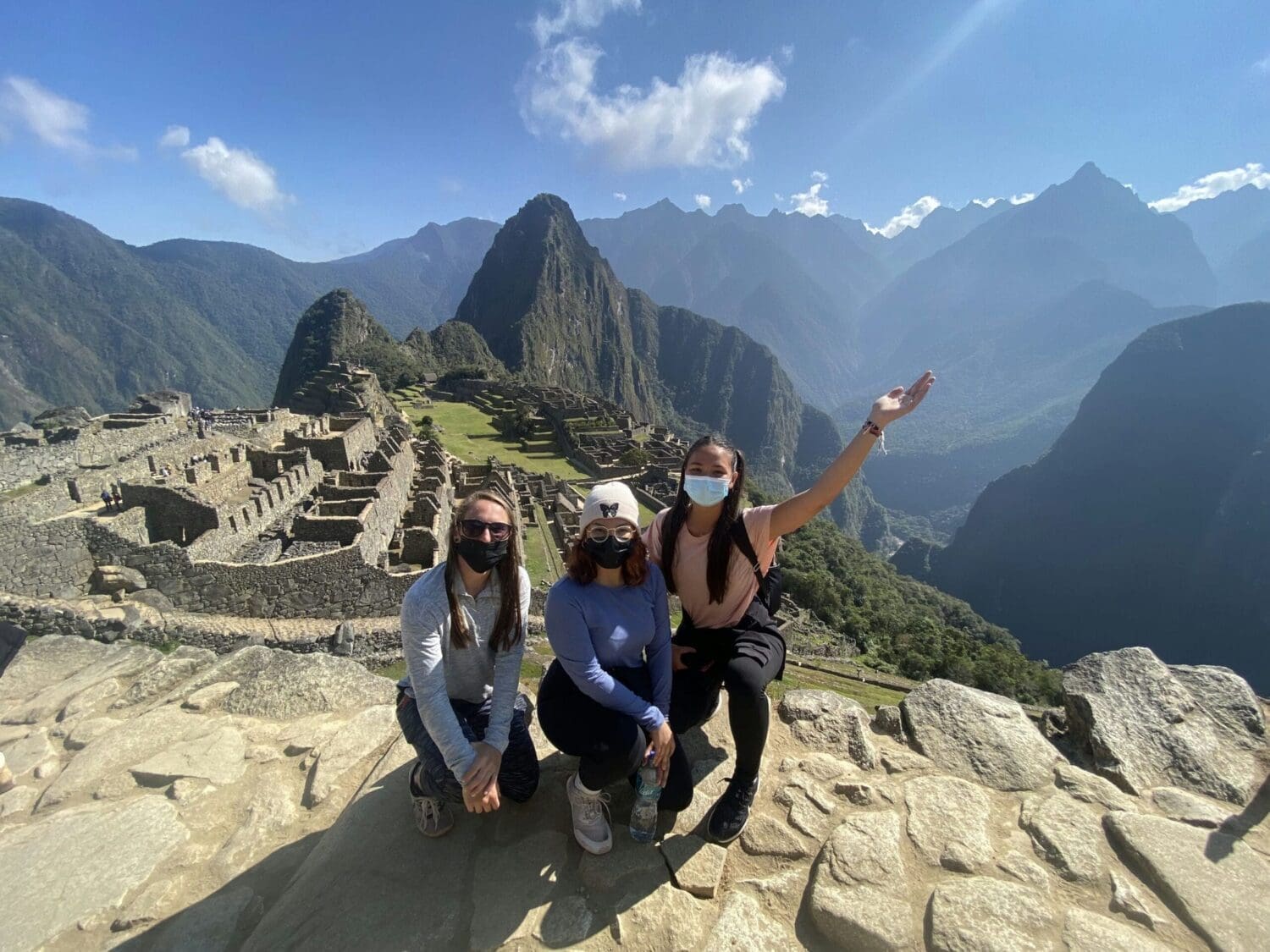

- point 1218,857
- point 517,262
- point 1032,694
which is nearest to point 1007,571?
point 1032,694

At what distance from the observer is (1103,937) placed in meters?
2.20

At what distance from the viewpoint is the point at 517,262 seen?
7180 inches

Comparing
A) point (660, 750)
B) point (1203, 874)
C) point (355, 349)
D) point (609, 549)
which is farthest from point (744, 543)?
point (355, 349)

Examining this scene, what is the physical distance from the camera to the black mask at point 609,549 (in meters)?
2.74

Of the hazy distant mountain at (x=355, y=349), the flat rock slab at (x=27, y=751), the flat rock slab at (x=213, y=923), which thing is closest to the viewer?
the flat rock slab at (x=213, y=923)

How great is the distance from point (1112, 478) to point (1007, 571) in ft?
97.8

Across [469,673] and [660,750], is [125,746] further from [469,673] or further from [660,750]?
[660,750]

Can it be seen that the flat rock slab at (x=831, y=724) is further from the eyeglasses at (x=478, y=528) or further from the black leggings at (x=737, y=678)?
the eyeglasses at (x=478, y=528)

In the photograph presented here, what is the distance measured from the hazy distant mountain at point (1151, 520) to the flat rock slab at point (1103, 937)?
95.0 metres

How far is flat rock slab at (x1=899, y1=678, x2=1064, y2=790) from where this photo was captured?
10.5 ft

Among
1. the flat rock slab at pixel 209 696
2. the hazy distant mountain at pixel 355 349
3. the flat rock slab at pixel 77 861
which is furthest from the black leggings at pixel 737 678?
the hazy distant mountain at pixel 355 349

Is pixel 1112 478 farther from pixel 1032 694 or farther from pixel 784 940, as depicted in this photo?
pixel 784 940

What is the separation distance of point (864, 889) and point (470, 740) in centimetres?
186

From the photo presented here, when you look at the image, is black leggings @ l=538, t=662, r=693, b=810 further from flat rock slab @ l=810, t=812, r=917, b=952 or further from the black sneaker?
flat rock slab @ l=810, t=812, r=917, b=952
